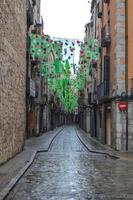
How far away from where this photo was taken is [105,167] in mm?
16859

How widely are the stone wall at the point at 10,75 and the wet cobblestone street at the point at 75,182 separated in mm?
1611

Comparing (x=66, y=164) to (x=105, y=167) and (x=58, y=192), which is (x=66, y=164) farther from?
(x=58, y=192)

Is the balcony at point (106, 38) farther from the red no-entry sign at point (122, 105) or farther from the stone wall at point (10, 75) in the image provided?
the stone wall at point (10, 75)

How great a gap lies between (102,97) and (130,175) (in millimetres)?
15198

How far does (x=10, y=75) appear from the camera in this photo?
17.8 metres

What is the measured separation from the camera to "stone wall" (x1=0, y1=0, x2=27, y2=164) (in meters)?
15.9

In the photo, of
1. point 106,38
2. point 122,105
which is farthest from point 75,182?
point 106,38

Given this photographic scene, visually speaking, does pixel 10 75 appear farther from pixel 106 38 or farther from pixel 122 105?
pixel 106 38

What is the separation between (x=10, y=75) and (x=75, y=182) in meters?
6.61

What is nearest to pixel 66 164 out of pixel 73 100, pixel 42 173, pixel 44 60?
pixel 42 173

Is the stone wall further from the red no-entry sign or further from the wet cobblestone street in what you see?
the red no-entry sign

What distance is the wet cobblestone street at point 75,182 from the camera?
1040 cm

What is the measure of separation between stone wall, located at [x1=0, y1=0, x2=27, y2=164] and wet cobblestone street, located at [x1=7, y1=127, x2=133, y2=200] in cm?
161

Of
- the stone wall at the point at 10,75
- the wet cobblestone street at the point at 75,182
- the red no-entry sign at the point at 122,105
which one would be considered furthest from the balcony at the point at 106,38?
the wet cobblestone street at the point at 75,182
